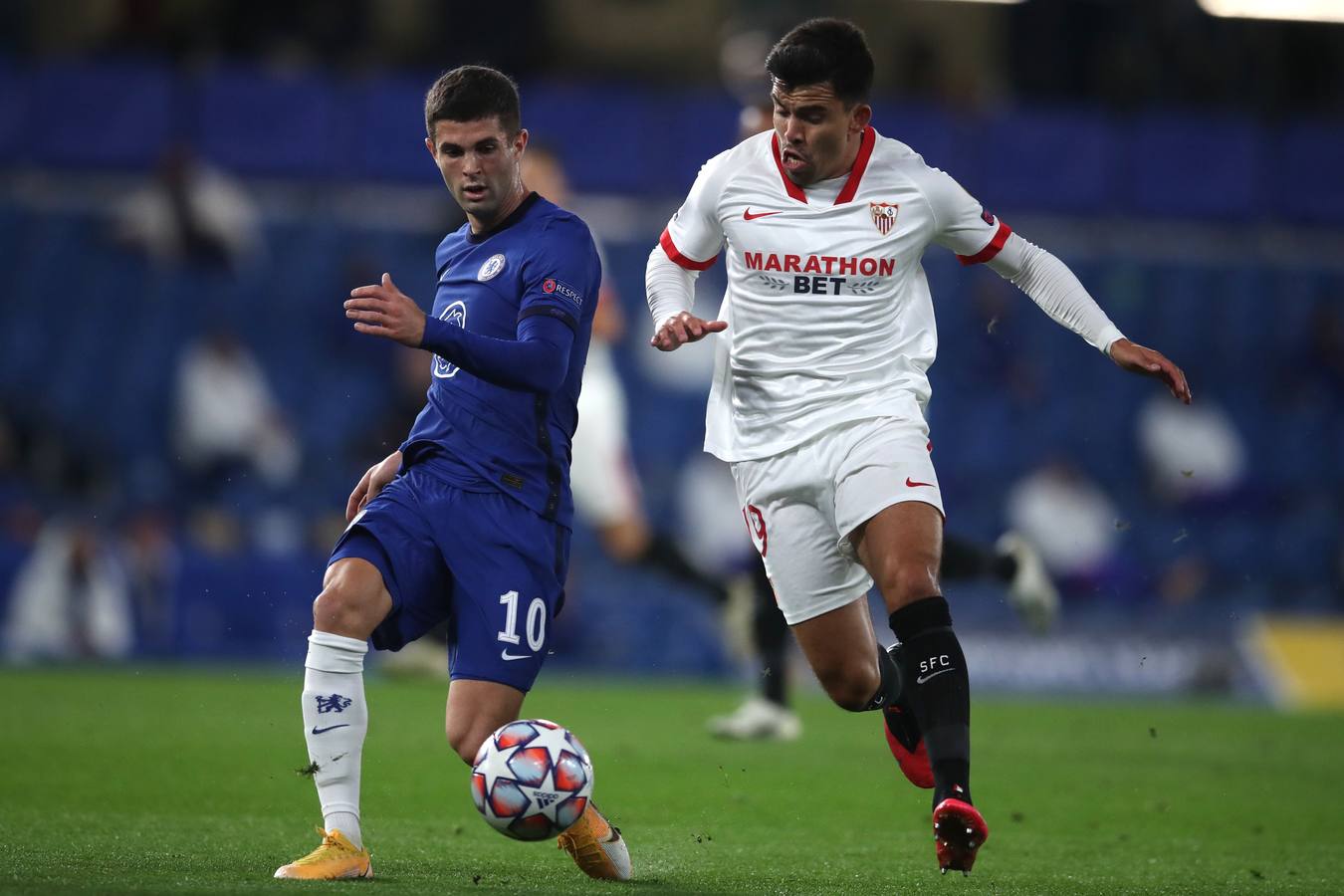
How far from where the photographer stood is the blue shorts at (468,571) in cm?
507

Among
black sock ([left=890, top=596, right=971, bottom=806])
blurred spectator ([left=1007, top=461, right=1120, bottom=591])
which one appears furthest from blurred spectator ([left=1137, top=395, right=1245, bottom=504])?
black sock ([left=890, top=596, right=971, bottom=806])

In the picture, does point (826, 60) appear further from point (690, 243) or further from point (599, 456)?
point (599, 456)

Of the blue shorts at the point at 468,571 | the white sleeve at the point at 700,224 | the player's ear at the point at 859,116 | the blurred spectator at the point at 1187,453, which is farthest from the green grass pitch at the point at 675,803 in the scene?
the blurred spectator at the point at 1187,453

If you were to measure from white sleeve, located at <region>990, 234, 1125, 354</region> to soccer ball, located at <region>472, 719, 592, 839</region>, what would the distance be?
6.74 feet

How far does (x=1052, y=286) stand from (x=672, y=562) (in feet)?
18.7

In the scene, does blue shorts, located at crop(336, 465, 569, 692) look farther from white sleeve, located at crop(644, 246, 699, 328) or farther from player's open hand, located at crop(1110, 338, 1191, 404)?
player's open hand, located at crop(1110, 338, 1191, 404)

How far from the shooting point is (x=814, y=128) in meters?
5.53

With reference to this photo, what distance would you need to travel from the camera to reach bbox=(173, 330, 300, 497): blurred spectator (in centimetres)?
1478

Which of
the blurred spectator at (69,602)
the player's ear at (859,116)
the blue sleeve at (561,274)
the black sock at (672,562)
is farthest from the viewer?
the blurred spectator at (69,602)

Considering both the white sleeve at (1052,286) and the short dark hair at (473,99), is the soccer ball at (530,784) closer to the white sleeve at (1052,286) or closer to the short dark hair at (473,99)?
the short dark hair at (473,99)

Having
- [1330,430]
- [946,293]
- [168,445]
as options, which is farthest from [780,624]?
[1330,430]

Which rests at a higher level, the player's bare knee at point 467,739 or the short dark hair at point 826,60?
the short dark hair at point 826,60

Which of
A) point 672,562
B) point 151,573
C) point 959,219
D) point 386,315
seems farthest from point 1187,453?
point 386,315

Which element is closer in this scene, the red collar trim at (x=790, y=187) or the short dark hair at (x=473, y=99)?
the short dark hair at (x=473, y=99)
